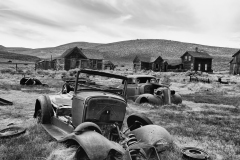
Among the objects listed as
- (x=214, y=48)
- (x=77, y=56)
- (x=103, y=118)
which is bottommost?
(x=103, y=118)

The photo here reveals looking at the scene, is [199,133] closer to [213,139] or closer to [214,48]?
[213,139]

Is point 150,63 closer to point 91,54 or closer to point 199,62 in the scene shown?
point 199,62

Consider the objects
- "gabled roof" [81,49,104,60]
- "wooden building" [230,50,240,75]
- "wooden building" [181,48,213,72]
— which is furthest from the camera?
"wooden building" [181,48,213,72]

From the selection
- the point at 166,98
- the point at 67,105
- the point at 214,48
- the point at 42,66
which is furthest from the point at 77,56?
the point at 214,48

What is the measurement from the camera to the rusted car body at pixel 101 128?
12.1ft

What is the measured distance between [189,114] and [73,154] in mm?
6671

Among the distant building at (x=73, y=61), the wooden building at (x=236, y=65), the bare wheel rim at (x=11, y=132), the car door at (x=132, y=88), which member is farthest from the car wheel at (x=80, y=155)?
the wooden building at (x=236, y=65)

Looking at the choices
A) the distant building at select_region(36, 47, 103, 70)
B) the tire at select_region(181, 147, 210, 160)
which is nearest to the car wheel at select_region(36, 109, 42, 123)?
the tire at select_region(181, 147, 210, 160)

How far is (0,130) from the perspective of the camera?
5.77m

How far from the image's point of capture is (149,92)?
41.6ft

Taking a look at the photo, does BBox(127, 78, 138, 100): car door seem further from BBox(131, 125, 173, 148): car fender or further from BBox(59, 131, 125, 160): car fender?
BBox(59, 131, 125, 160): car fender

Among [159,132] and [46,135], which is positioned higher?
[159,132]

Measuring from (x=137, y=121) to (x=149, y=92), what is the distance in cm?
732

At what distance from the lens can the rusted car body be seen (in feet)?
12.1
